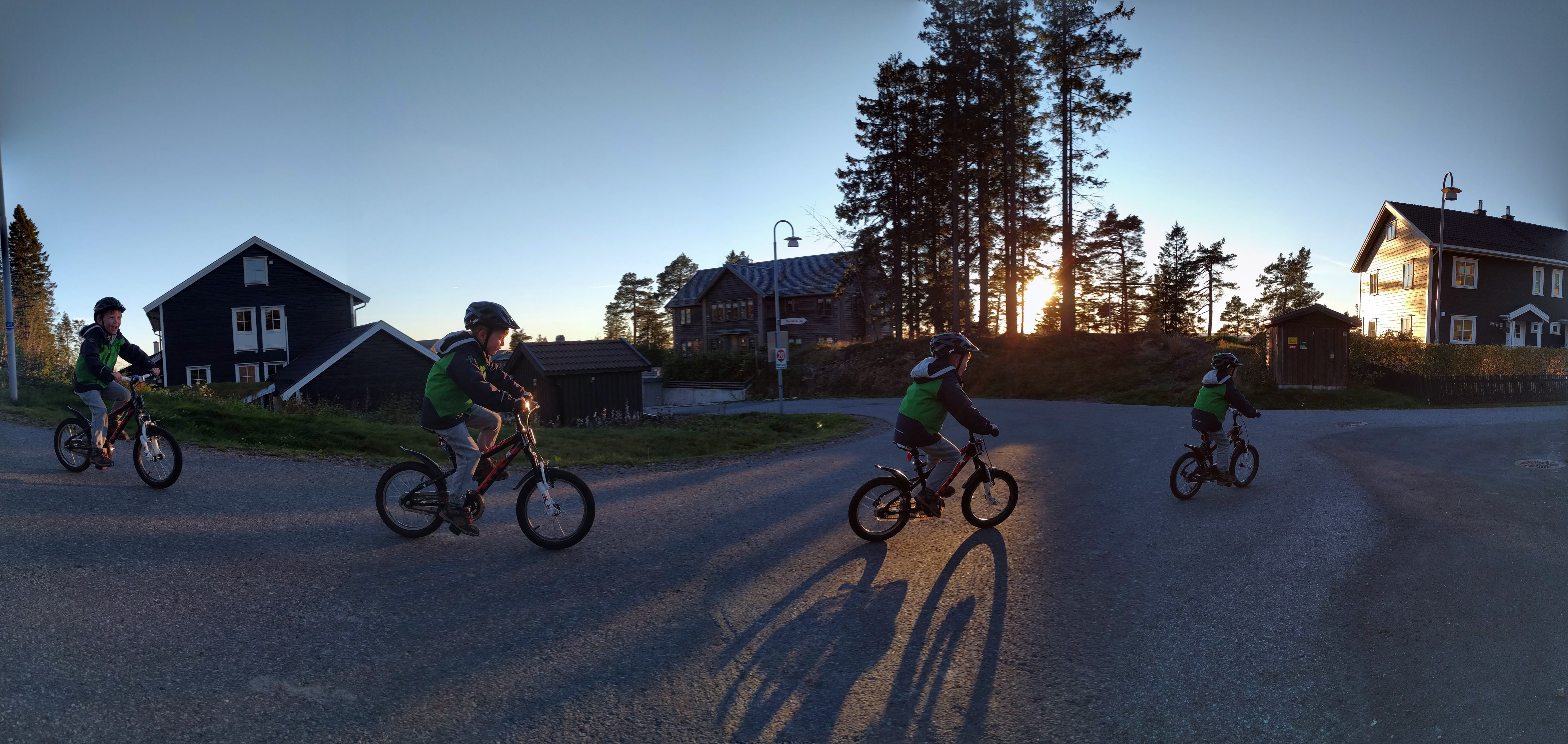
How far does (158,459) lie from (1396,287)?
47.4 m

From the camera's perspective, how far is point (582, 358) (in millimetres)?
27219

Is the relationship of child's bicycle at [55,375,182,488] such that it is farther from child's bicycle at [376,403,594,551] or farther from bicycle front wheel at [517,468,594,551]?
bicycle front wheel at [517,468,594,551]

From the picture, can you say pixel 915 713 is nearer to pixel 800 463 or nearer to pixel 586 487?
pixel 586 487

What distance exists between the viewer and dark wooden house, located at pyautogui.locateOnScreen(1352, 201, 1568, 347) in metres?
35.5

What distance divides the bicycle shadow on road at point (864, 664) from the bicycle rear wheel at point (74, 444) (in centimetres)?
848

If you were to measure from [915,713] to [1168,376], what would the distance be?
29904 mm

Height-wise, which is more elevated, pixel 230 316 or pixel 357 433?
pixel 230 316

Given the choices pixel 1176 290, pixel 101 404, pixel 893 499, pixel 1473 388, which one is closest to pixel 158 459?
pixel 101 404

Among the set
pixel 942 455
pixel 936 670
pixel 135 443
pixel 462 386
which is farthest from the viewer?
pixel 135 443

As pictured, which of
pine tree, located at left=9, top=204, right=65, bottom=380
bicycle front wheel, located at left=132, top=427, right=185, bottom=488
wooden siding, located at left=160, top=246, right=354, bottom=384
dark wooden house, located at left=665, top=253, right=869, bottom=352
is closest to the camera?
bicycle front wheel, located at left=132, top=427, right=185, bottom=488

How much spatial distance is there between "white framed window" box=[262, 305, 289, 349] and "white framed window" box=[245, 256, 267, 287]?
1.15m

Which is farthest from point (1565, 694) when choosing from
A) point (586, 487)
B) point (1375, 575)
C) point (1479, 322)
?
point (1479, 322)

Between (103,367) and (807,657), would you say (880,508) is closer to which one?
(807,657)

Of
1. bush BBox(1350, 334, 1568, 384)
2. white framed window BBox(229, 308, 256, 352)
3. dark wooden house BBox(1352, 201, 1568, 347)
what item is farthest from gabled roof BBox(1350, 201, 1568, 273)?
white framed window BBox(229, 308, 256, 352)
